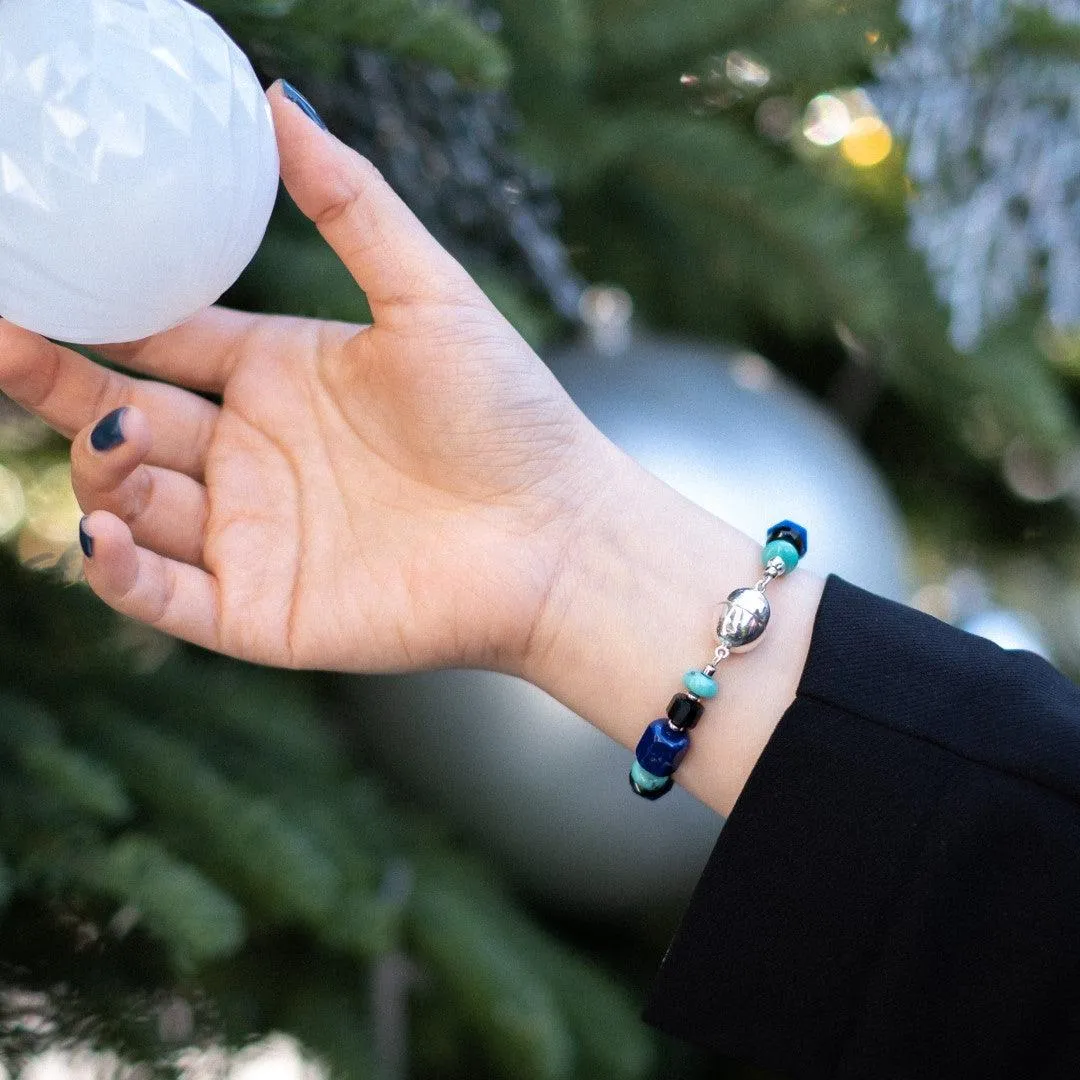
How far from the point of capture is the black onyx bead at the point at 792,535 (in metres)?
0.66

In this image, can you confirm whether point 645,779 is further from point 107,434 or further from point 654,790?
point 107,434

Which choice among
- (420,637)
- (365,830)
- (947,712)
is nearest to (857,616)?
(947,712)

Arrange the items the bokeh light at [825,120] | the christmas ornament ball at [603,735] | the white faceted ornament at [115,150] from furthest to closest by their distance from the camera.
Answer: the bokeh light at [825,120] → the christmas ornament ball at [603,735] → the white faceted ornament at [115,150]

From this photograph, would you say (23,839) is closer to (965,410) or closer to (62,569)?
(62,569)

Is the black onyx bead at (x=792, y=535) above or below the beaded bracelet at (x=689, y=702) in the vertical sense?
above

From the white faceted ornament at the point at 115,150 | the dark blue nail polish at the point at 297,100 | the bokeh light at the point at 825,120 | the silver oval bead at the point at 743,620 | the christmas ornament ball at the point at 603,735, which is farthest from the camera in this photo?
the bokeh light at the point at 825,120

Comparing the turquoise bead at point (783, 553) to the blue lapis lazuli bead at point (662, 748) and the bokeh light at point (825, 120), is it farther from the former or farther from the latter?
the bokeh light at point (825, 120)

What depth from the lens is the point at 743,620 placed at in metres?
0.63

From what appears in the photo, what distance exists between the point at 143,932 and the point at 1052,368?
0.82 metres

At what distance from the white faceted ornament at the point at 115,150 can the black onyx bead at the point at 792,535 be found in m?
0.35

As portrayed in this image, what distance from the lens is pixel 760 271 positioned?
2.84 ft

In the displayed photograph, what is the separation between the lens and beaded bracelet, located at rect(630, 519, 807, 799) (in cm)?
62

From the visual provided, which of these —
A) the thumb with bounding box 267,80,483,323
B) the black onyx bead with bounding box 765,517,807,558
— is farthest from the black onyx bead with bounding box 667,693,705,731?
the thumb with bounding box 267,80,483,323

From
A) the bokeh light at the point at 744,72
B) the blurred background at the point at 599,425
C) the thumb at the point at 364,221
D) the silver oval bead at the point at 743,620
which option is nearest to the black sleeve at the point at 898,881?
the silver oval bead at the point at 743,620
